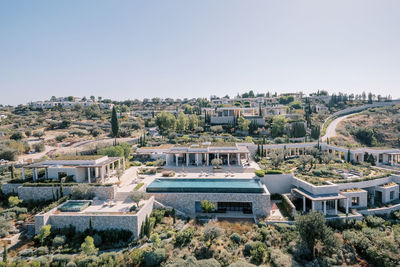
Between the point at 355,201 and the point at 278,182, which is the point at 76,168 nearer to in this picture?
the point at 278,182

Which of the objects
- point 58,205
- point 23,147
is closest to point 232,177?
point 58,205

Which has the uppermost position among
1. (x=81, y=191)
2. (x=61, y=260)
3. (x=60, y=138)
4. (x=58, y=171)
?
(x=60, y=138)

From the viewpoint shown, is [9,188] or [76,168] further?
[76,168]

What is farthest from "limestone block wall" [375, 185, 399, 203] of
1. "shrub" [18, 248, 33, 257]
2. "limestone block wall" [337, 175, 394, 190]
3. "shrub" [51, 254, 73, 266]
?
"shrub" [18, 248, 33, 257]

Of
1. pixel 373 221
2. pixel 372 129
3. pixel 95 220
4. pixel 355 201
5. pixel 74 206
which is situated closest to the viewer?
pixel 95 220

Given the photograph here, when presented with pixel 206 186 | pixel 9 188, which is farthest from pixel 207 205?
pixel 9 188
